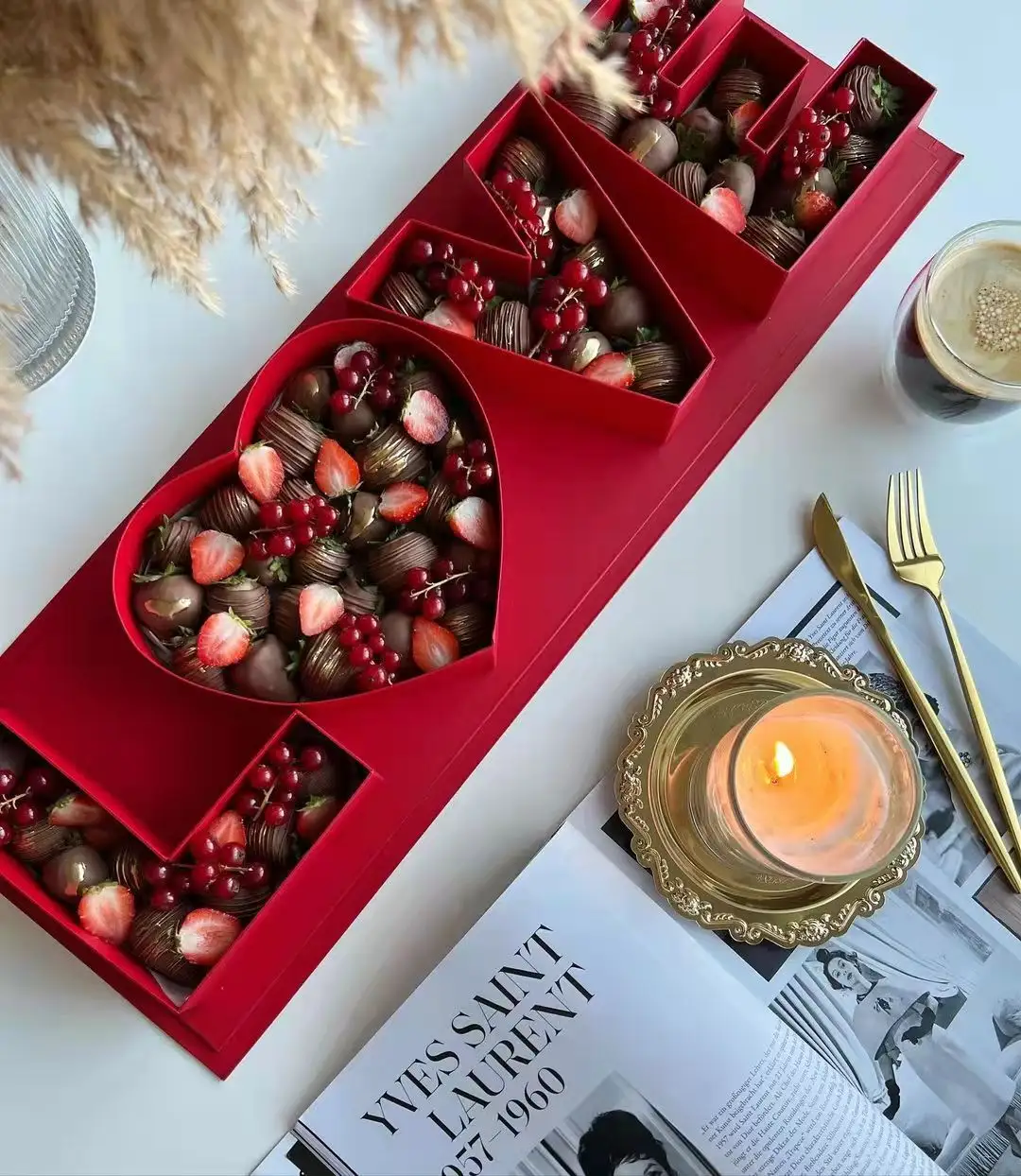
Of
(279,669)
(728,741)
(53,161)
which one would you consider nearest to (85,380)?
(279,669)

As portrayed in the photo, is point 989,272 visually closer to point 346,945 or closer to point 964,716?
point 964,716

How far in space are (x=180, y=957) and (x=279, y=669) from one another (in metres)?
0.19

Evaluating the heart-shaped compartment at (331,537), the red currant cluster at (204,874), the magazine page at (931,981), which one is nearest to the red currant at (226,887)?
the red currant cluster at (204,874)

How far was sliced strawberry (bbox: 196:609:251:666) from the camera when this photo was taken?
2.14 feet

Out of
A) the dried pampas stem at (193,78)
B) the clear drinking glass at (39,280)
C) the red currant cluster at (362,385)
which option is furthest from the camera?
the red currant cluster at (362,385)

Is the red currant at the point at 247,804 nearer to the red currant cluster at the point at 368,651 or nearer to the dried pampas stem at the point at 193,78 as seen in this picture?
the red currant cluster at the point at 368,651

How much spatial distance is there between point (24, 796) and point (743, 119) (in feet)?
2.19

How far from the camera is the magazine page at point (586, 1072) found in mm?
659

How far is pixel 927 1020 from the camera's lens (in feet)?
2.25

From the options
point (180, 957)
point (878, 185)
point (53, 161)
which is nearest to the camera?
A: point (53, 161)

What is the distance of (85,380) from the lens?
74cm

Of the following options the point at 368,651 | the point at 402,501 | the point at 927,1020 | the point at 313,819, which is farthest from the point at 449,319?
the point at 927,1020

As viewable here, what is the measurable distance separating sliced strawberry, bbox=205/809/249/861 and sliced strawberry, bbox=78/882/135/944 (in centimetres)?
6

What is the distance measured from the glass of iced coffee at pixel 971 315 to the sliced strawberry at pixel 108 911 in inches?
24.6
